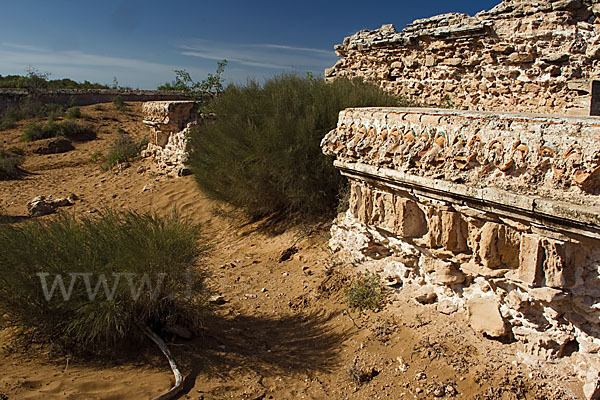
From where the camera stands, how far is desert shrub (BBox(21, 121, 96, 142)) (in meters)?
16.3

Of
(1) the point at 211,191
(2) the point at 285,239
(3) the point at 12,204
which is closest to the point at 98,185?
(3) the point at 12,204

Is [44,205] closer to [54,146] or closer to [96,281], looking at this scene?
[96,281]

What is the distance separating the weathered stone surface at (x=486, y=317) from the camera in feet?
10.2

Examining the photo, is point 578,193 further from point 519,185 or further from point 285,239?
point 285,239

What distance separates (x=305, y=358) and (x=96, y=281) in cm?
169

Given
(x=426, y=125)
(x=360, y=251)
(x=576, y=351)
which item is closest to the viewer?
(x=576, y=351)

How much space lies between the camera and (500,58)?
692cm

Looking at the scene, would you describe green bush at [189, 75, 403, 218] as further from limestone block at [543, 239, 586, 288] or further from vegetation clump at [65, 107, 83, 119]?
vegetation clump at [65, 107, 83, 119]

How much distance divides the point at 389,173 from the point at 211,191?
4.26 metres

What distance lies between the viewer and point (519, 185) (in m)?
2.83

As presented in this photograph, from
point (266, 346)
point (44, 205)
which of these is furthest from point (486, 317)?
point (44, 205)

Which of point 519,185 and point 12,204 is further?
point 12,204

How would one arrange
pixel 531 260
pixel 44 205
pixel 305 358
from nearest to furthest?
pixel 531 260 → pixel 305 358 → pixel 44 205

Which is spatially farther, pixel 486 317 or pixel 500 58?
pixel 500 58
